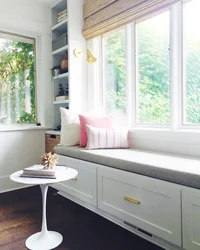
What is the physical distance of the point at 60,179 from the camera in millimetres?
1734

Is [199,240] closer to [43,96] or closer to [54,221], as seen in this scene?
[54,221]

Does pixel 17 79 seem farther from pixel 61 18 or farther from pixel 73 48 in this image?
pixel 61 18

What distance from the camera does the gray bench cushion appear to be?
1.50m

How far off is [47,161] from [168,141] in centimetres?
115

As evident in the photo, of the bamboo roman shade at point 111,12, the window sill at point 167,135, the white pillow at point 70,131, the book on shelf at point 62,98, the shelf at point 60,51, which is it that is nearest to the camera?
the window sill at point 167,135

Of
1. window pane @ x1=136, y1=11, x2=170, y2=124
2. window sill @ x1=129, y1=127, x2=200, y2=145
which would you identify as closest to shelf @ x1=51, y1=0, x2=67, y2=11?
window pane @ x1=136, y1=11, x2=170, y2=124

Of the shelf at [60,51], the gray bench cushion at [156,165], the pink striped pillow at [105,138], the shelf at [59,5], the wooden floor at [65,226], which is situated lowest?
the wooden floor at [65,226]

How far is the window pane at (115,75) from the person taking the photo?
2938 mm

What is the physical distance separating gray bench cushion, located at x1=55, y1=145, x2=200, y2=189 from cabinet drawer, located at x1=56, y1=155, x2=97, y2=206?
81mm

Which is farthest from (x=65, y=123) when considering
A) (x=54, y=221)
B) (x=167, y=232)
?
(x=167, y=232)

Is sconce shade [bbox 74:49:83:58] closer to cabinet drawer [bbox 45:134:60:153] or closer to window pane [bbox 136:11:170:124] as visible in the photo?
window pane [bbox 136:11:170:124]

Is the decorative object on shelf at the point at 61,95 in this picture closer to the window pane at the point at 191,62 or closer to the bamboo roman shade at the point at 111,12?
the bamboo roman shade at the point at 111,12

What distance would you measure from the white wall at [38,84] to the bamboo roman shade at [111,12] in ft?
2.26

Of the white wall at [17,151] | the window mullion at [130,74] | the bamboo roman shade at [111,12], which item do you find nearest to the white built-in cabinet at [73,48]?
the bamboo roman shade at [111,12]
